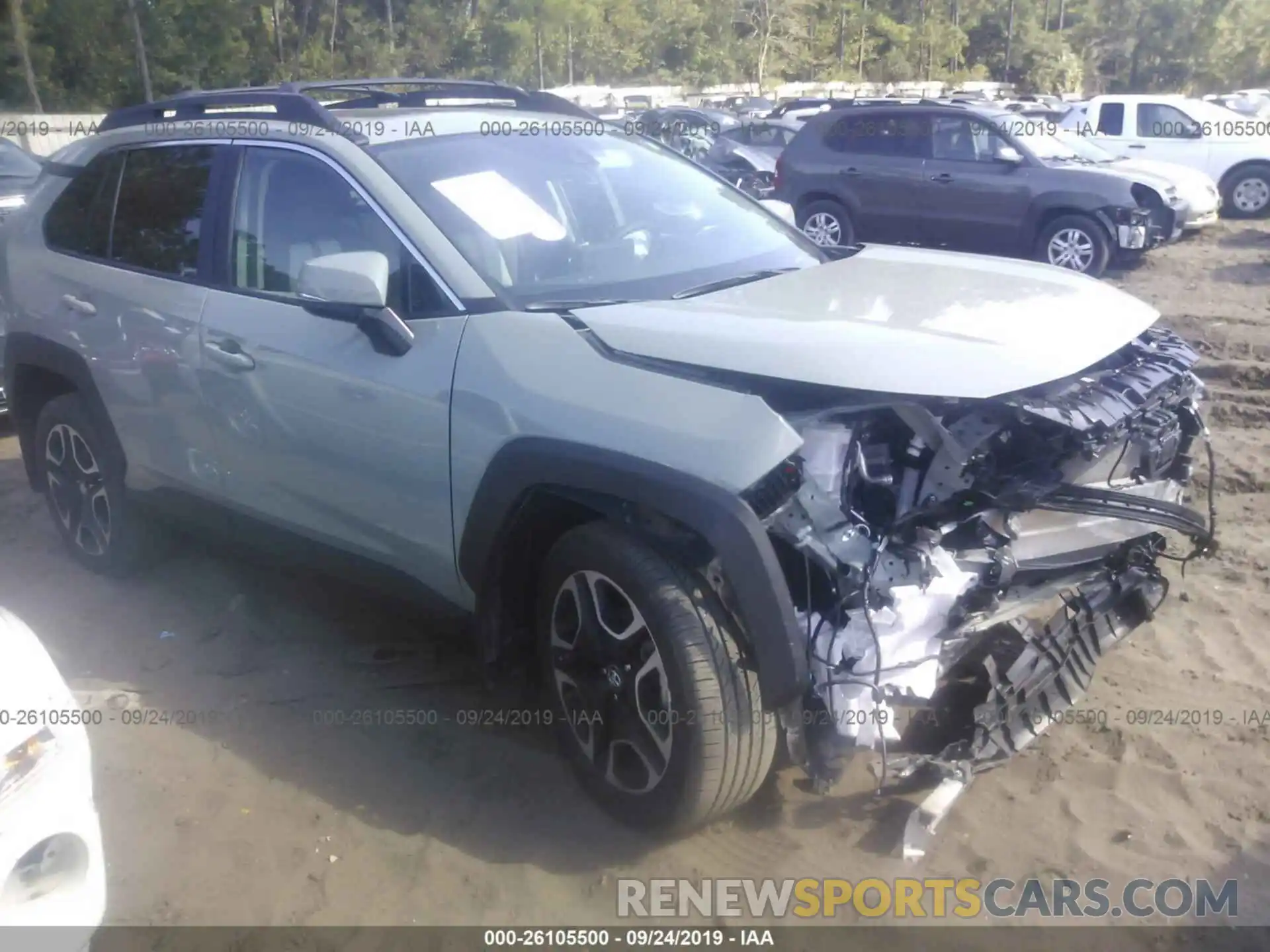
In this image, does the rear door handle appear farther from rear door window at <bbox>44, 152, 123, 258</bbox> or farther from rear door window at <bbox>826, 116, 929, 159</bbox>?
rear door window at <bbox>826, 116, 929, 159</bbox>

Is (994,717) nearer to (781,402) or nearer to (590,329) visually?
(781,402)

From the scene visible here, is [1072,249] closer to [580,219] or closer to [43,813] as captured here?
[580,219]

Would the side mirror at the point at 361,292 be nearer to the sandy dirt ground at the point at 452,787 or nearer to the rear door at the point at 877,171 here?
the sandy dirt ground at the point at 452,787

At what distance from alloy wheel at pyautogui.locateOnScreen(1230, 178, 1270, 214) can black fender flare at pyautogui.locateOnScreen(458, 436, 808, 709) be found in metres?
16.5

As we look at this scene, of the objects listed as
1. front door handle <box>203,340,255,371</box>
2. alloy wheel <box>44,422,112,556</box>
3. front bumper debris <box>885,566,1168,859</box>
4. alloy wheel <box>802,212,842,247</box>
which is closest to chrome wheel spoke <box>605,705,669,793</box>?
front bumper debris <box>885,566,1168,859</box>

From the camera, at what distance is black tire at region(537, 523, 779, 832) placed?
2857 mm

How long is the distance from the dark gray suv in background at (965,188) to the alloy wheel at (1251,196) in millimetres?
4480

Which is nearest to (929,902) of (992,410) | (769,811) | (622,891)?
(769,811)

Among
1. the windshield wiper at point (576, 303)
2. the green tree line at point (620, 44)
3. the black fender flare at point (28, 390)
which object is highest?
the green tree line at point (620, 44)

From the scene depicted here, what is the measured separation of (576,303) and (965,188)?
Answer: 10.0 meters

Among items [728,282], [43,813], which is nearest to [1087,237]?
[728,282]

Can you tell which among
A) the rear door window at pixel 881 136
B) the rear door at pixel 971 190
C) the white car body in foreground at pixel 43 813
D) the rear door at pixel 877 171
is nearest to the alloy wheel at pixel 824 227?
the rear door at pixel 877 171

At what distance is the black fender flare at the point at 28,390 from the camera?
15.0 feet

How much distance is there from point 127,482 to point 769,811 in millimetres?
2928
